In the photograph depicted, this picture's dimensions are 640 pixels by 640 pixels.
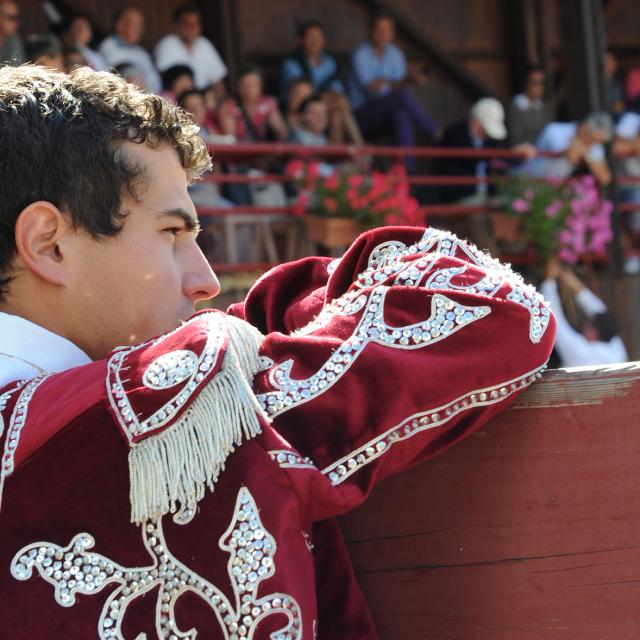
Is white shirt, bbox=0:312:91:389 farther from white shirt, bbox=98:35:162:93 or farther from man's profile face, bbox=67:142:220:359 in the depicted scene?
white shirt, bbox=98:35:162:93

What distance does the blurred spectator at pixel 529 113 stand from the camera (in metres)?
8.92

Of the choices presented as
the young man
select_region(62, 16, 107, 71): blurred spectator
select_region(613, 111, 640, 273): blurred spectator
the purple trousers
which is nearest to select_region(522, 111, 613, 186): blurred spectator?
select_region(613, 111, 640, 273): blurred spectator

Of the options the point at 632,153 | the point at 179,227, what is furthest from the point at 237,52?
the point at 179,227

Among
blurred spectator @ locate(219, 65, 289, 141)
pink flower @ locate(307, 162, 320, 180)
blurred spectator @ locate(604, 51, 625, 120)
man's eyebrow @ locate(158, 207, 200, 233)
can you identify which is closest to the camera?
man's eyebrow @ locate(158, 207, 200, 233)

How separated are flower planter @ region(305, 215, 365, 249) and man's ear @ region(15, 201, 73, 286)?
532 centimetres

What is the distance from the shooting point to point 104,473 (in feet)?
3.88

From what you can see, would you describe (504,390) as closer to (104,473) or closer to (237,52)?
(104,473)

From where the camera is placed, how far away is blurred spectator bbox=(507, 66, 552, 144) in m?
8.92

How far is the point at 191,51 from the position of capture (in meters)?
7.46

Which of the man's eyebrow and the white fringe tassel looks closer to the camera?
the white fringe tassel

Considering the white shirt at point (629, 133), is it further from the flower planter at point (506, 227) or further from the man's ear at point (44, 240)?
the man's ear at point (44, 240)

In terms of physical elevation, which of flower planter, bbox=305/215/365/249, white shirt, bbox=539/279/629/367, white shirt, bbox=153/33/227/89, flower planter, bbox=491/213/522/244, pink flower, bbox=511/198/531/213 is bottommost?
white shirt, bbox=539/279/629/367

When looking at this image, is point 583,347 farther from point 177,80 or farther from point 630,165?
point 630,165

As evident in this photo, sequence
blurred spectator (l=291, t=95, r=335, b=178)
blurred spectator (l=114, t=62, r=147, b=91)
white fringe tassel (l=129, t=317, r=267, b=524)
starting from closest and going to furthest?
1. white fringe tassel (l=129, t=317, r=267, b=524)
2. blurred spectator (l=114, t=62, r=147, b=91)
3. blurred spectator (l=291, t=95, r=335, b=178)
